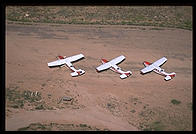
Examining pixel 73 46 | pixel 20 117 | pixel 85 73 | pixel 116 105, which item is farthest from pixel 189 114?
pixel 73 46

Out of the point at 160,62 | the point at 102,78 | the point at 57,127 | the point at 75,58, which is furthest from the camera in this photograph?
the point at 75,58

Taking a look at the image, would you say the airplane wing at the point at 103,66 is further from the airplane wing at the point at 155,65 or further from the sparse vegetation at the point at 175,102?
the sparse vegetation at the point at 175,102

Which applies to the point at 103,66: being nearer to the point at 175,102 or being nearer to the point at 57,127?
the point at 175,102

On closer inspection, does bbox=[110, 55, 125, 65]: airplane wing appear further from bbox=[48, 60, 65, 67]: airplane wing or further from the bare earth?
bbox=[48, 60, 65, 67]: airplane wing

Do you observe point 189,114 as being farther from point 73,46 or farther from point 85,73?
point 73,46

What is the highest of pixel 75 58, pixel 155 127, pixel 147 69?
pixel 75 58

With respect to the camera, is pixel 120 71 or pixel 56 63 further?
pixel 56 63

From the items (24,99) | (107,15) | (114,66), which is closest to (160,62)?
(114,66)

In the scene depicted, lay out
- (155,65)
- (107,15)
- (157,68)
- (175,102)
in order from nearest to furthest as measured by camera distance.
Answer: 1. (175,102)
2. (157,68)
3. (155,65)
4. (107,15)
